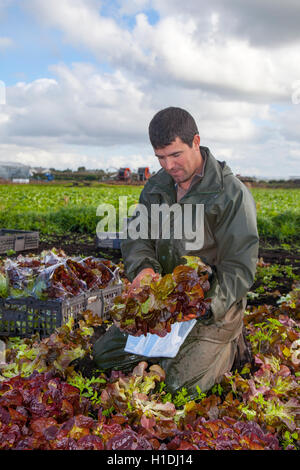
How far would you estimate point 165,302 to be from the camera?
2586 mm

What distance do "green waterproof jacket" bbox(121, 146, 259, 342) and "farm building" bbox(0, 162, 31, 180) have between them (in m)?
60.6

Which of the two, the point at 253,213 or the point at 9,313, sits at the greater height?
the point at 253,213

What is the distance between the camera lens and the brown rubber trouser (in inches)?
109

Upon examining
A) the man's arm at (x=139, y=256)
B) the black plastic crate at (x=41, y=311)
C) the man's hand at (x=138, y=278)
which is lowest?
the black plastic crate at (x=41, y=311)

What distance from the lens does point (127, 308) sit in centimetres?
263

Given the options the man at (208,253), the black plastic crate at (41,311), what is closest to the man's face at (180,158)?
the man at (208,253)

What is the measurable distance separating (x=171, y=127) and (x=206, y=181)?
416 mm

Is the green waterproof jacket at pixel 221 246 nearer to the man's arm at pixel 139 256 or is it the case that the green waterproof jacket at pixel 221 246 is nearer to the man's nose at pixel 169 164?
the man's arm at pixel 139 256

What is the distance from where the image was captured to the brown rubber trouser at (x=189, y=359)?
277cm

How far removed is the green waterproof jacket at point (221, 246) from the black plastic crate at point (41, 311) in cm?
61
